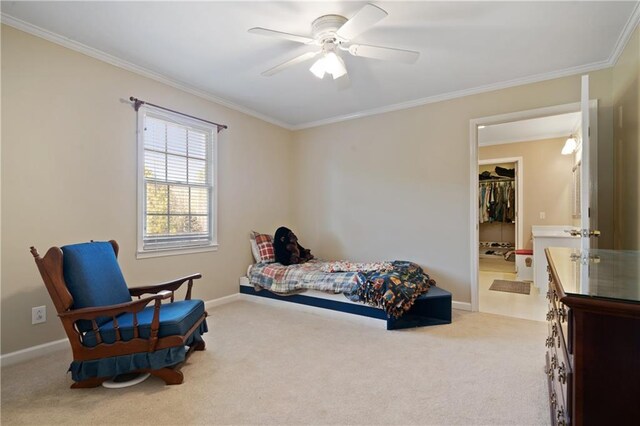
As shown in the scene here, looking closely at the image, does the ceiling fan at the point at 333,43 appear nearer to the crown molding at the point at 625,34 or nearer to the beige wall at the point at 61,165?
the crown molding at the point at 625,34

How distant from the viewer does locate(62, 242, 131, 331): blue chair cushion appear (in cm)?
203

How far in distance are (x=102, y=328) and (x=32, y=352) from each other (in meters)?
1.01

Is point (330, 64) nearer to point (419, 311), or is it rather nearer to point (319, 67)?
point (319, 67)

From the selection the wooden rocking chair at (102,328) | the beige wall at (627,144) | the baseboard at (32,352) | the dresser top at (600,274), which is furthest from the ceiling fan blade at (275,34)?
the baseboard at (32,352)

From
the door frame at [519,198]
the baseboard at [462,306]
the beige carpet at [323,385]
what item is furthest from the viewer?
the door frame at [519,198]

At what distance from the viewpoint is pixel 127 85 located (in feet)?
9.97

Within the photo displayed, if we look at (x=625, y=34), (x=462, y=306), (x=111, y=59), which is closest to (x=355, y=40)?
(x=625, y=34)

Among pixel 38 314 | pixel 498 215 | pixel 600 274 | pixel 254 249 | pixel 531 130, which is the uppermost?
pixel 531 130

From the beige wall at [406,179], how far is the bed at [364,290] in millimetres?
449

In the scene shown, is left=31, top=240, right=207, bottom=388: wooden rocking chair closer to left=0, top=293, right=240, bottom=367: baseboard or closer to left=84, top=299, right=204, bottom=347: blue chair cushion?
left=84, top=299, right=204, bottom=347: blue chair cushion

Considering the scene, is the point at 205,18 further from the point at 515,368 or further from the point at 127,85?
the point at 515,368

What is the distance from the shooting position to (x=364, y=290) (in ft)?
10.3

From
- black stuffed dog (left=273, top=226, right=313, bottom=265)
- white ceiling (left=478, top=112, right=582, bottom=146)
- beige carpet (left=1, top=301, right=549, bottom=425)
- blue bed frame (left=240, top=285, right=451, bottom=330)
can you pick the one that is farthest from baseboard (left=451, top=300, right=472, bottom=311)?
white ceiling (left=478, top=112, right=582, bottom=146)

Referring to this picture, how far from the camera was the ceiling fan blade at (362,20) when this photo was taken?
1.86 meters
